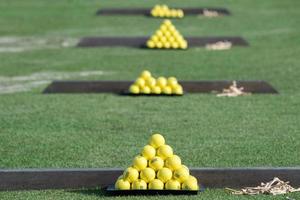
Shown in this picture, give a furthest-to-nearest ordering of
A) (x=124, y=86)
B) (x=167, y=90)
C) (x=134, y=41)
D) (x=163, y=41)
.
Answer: (x=134, y=41) → (x=163, y=41) → (x=124, y=86) → (x=167, y=90)

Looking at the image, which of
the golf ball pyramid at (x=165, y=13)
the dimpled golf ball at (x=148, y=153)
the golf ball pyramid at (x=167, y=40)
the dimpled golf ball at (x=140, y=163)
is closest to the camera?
the dimpled golf ball at (x=140, y=163)

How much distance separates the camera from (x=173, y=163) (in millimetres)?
8461

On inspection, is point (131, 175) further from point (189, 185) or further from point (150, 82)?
point (150, 82)

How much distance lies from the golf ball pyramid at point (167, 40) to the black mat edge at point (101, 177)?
13.4 metres

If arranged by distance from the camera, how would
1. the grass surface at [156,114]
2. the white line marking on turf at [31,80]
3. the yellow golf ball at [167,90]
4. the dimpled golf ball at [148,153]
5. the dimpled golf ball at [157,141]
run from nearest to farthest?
1. the dimpled golf ball at [148,153]
2. the dimpled golf ball at [157,141]
3. the grass surface at [156,114]
4. the yellow golf ball at [167,90]
5. the white line marking on turf at [31,80]

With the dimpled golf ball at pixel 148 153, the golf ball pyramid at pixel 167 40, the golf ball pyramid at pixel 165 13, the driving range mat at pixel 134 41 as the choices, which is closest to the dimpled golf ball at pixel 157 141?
the dimpled golf ball at pixel 148 153

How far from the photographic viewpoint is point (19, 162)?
32.9 feet

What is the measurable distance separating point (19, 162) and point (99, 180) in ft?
5.14

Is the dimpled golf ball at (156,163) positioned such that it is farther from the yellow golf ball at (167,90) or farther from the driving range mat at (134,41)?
Result: the driving range mat at (134,41)

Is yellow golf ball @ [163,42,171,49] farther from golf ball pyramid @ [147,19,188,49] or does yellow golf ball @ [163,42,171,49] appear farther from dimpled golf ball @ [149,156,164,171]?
dimpled golf ball @ [149,156,164,171]

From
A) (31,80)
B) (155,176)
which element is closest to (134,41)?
(31,80)

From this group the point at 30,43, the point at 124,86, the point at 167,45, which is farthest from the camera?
the point at 30,43

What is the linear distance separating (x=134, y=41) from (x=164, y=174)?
1519cm

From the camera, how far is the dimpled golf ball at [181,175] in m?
8.36
